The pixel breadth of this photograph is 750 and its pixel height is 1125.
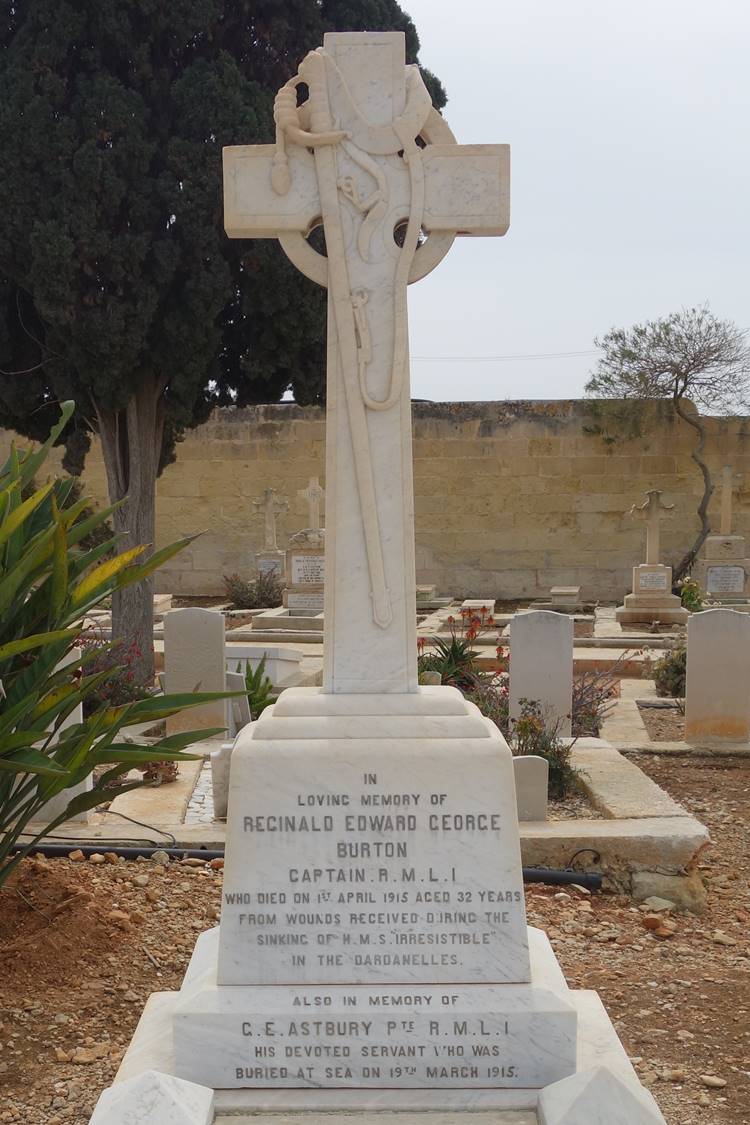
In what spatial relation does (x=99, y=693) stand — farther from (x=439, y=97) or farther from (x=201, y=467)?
(x=201, y=467)

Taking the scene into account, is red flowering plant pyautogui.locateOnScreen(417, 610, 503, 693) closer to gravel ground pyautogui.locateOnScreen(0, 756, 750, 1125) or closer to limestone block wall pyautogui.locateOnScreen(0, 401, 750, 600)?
gravel ground pyautogui.locateOnScreen(0, 756, 750, 1125)

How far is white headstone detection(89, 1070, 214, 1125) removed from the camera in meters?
2.42

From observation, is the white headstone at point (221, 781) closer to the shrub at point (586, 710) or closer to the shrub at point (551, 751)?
the shrub at point (551, 751)

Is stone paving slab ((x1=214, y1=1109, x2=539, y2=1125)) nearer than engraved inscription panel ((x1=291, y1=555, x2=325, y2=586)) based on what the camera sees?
Yes

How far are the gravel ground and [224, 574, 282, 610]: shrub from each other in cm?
1206

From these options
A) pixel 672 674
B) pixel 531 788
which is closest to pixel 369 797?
pixel 531 788

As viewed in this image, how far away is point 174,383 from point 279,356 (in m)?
0.90

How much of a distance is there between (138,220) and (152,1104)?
23.8 feet

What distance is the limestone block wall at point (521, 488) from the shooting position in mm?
18062

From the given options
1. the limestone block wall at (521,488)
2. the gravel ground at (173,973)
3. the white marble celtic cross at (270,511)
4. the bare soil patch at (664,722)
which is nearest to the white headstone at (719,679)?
the bare soil patch at (664,722)

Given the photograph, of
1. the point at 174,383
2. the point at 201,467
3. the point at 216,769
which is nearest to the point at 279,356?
the point at 174,383

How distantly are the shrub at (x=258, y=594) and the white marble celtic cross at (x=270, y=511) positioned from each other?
1029 millimetres

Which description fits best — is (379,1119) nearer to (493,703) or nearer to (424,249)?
(424,249)

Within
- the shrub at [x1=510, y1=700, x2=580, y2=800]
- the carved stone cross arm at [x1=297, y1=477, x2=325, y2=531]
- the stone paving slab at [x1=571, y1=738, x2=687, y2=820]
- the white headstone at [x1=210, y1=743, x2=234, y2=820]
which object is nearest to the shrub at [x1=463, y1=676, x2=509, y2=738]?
the stone paving slab at [x1=571, y1=738, x2=687, y2=820]
